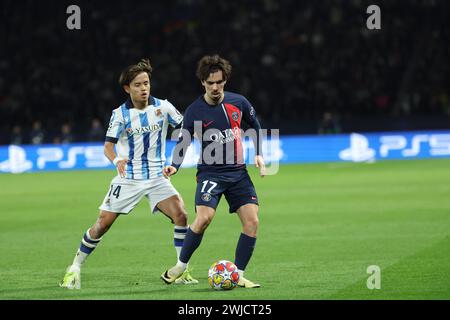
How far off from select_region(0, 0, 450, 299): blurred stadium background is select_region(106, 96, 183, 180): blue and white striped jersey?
113 cm

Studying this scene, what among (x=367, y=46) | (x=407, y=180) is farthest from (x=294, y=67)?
(x=407, y=180)

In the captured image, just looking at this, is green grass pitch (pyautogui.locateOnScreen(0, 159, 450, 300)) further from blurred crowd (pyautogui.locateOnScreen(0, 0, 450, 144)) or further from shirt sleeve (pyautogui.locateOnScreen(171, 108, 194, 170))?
blurred crowd (pyautogui.locateOnScreen(0, 0, 450, 144))

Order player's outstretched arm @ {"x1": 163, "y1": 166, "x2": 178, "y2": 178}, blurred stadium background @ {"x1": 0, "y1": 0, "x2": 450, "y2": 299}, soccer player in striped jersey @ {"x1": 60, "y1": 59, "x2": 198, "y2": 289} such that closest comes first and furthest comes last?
1. player's outstretched arm @ {"x1": 163, "y1": 166, "x2": 178, "y2": 178}
2. soccer player in striped jersey @ {"x1": 60, "y1": 59, "x2": 198, "y2": 289}
3. blurred stadium background @ {"x1": 0, "y1": 0, "x2": 450, "y2": 299}

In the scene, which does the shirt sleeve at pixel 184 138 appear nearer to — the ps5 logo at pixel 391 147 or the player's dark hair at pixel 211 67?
the player's dark hair at pixel 211 67

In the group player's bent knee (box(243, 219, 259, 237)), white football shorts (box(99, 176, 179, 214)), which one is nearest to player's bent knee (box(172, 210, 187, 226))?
white football shorts (box(99, 176, 179, 214))

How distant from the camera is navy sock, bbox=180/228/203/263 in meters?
8.49

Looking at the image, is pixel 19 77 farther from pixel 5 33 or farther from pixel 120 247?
pixel 120 247

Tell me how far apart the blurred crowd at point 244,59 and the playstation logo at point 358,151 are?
7.79ft

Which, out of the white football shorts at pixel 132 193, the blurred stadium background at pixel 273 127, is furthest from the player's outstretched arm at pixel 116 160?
the blurred stadium background at pixel 273 127

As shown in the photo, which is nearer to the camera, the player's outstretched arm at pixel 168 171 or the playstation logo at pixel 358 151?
the player's outstretched arm at pixel 168 171

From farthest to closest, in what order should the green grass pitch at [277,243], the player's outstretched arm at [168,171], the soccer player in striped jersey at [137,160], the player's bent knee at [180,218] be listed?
the player's bent knee at [180,218]
the soccer player in striped jersey at [137,160]
the player's outstretched arm at [168,171]
the green grass pitch at [277,243]

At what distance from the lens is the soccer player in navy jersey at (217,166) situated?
843 cm

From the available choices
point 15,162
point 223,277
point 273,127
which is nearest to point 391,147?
point 273,127
